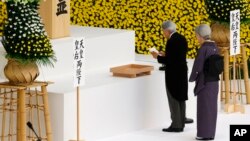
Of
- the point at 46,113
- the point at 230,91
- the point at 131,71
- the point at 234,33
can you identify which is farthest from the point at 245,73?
the point at 46,113

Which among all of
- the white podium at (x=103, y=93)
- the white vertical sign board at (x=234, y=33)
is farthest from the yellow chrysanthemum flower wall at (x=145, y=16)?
the white vertical sign board at (x=234, y=33)

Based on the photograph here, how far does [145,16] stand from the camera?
18.0 meters

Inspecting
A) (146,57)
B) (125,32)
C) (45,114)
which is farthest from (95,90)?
(146,57)

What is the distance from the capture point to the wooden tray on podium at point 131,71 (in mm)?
14383

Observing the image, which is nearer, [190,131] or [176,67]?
[176,67]

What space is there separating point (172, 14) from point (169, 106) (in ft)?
12.4

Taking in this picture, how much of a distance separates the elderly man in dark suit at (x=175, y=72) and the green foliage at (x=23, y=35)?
2.20 metres

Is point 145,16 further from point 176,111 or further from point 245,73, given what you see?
point 176,111

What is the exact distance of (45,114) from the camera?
41.4ft

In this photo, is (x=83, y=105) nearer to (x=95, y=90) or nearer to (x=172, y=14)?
(x=95, y=90)

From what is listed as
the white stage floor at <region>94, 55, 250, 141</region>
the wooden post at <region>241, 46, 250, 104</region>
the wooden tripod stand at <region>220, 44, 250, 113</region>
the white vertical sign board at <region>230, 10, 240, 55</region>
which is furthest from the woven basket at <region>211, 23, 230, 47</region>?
the white stage floor at <region>94, 55, 250, 141</region>

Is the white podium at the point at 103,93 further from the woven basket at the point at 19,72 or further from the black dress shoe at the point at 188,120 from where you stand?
the woven basket at the point at 19,72

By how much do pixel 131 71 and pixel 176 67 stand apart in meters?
0.68

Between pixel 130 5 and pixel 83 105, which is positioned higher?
pixel 130 5
